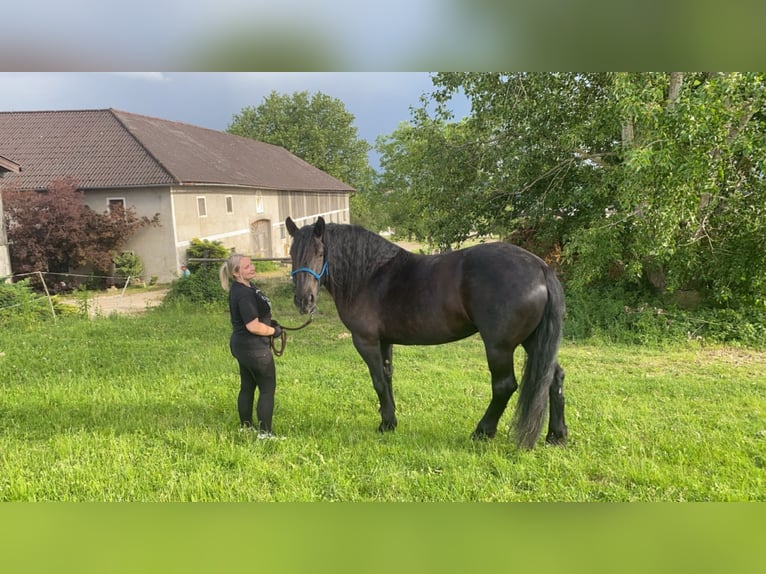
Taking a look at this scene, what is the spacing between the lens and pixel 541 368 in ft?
A: 9.37

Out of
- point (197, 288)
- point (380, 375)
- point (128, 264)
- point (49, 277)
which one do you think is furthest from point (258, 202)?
point (380, 375)

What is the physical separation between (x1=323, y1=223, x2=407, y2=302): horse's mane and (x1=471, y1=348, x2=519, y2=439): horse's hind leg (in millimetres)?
1061

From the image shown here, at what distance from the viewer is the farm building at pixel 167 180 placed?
6207mm

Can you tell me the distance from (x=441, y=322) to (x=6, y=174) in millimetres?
7552

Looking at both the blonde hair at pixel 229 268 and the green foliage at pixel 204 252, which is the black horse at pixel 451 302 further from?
the green foliage at pixel 204 252

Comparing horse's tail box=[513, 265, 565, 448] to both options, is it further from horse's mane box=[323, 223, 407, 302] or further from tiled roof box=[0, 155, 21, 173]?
tiled roof box=[0, 155, 21, 173]

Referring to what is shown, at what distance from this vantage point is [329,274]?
309cm

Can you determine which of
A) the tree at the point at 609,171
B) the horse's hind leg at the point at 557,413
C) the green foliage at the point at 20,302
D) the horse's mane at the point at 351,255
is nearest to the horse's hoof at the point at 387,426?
the horse's mane at the point at 351,255

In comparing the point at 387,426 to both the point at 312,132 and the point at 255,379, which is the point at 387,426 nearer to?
the point at 255,379

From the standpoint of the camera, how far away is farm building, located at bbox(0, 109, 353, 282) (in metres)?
6.21

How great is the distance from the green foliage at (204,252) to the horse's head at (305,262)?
3.89 meters
